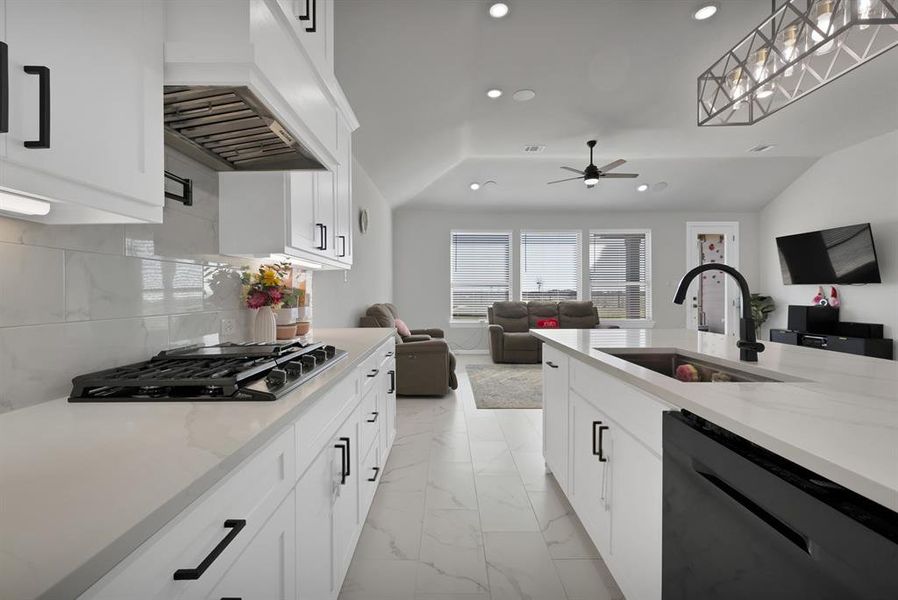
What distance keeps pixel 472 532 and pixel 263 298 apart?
153 centimetres

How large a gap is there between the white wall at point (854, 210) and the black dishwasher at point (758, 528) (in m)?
6.55

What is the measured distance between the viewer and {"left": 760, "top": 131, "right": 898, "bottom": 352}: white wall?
545 centimetres

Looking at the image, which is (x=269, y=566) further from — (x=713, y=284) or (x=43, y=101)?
(x=713, y=284)

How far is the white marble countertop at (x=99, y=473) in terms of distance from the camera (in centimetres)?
45

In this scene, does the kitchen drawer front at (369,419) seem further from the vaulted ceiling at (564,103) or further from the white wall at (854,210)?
the white wall at (854,210)

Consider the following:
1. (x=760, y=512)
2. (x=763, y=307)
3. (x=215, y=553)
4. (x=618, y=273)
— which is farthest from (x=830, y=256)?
(x=215, y=553)

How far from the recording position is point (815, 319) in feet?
20.5

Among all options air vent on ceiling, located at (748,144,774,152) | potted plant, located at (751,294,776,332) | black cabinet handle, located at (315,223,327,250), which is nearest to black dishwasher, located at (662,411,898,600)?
black cabinet handle, located at (315,223,327,250)

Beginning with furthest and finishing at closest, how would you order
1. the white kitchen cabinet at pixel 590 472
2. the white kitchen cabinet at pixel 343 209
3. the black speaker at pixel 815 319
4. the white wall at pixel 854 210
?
the black speaker at pixel 815 319
the white wall at pixel 854 210
the white kitchen cabinet at pixel 343 209
the white kitchen cabinet at pixel 590 472

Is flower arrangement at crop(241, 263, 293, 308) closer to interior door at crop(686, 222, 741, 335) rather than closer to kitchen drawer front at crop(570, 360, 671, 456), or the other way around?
Result: kitchen drawer front at crop(570, 360, 671, 456)

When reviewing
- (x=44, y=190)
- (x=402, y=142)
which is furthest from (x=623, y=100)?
(x=44, y=190)

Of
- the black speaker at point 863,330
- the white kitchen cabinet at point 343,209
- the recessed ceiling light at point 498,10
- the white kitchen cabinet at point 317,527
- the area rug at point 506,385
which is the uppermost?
the recessed ceiling light at point 498,10

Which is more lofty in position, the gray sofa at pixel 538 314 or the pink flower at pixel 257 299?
the pink flower at pixel 257 299

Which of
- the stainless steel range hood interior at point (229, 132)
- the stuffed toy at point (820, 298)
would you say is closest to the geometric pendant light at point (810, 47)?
the stainless steel range hood interior at point (229, 132)
